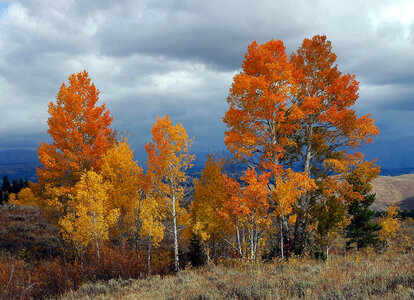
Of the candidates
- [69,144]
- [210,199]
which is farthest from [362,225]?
[69,144]

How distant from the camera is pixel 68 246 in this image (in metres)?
23.5

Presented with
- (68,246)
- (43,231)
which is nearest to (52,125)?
(68,246)

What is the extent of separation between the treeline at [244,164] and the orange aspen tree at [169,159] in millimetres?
69

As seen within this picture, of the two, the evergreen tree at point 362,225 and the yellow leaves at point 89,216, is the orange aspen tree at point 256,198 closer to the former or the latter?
the yellow leaves at point 89,216

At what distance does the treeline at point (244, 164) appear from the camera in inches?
703

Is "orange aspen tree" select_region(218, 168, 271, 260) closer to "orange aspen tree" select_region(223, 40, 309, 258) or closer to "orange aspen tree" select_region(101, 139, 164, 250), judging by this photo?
"orange aspen tree" select_region(223, 40, 309, 258)

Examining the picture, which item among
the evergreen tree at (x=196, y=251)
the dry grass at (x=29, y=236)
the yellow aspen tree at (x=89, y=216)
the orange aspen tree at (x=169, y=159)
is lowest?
the evergreen tree at (x=196, y=251)

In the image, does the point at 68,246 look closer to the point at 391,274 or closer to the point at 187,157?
the point at 187,157

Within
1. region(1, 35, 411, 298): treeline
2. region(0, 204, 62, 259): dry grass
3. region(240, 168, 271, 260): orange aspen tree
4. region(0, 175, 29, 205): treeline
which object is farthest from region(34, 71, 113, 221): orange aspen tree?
region(0, 175, 29, 205): treeline

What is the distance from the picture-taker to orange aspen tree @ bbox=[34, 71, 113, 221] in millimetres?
21594

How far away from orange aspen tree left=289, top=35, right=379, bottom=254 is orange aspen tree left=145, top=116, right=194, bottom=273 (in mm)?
7880

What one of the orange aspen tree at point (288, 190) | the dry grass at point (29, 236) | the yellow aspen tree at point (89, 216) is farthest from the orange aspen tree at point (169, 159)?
the dry grass at point (29, 236)

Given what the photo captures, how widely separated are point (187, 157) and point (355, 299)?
48.5 ft

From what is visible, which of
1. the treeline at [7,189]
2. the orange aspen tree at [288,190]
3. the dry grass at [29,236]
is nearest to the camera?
the orange aspen tree at [288,190]
